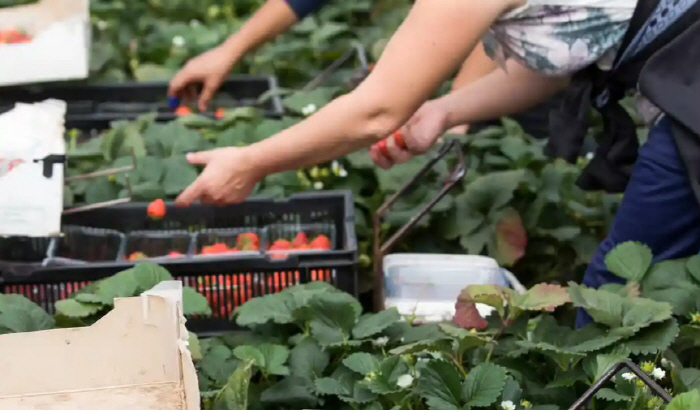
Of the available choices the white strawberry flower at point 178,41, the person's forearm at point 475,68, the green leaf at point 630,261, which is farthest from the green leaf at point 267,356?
the white strawberry flower at point 178,41

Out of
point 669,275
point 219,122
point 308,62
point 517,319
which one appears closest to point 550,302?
point 517,319

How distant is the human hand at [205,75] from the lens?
2631 mm

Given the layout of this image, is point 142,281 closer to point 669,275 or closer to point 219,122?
point 669,275

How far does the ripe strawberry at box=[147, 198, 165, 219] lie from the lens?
6.42 feet

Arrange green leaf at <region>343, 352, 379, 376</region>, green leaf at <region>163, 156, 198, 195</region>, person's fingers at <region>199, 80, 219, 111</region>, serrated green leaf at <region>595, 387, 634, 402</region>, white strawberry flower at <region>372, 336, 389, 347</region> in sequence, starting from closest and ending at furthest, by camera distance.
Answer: serrated green leaf at <region>595, 387, 634, 402</region> → green leaf at <region>343, 352, 379, 376</region> → white strawberry flower at <region>372, 336, 389, 347</region> → green leaf at <region>163, 156, 198, 195</region> → person's fingers at <region>199, 80, 219, 111</region>

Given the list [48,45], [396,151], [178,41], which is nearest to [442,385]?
[396,151]

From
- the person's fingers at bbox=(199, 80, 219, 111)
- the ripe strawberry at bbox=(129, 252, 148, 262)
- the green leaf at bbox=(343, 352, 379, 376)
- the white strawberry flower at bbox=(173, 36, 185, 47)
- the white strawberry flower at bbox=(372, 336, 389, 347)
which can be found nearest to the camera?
the green leaf at bbox=(343, 352, 379, 376)

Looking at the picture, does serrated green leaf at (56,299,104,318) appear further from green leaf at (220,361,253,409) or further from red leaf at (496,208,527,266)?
red leaf at (496,208,527,266)

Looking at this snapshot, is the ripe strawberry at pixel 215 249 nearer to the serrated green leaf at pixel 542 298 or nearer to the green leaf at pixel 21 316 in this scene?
the green leaf at pixel 21 316

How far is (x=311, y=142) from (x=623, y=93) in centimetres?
62

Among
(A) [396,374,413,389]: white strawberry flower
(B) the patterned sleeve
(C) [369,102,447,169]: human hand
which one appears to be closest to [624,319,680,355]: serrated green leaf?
(A) [396,374,413,389]: white strawberry flower

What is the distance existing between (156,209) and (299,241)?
0.29m

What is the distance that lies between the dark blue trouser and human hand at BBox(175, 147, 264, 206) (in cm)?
62

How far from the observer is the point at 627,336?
1.33 meters
